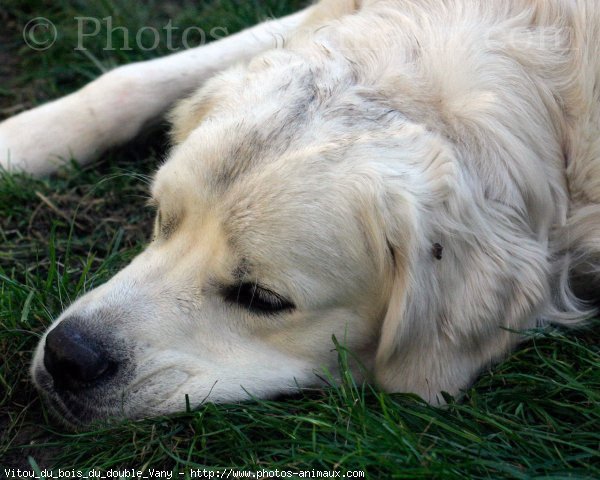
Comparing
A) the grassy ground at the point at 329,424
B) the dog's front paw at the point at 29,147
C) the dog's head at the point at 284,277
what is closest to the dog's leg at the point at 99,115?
the dog's front paw at the point at 29,147

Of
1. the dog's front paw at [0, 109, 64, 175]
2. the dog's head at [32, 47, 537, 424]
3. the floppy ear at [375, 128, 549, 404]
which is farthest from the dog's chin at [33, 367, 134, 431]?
the dog's front paw at [0, 109, 64, 175]

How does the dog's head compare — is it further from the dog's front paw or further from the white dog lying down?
the dog's front paw

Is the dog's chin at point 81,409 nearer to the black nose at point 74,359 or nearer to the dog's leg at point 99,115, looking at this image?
the black nose at point 74,359

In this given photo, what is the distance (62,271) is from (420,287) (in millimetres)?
1678

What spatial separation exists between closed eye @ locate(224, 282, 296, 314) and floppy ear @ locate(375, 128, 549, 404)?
367mm

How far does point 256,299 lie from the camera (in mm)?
2975

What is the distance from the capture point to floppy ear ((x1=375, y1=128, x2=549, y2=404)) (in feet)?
9.61

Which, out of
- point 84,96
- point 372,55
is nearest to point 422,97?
point 372,55

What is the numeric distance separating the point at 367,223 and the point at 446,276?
1.06ft

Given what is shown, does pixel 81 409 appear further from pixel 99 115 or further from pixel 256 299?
pixel 99 115

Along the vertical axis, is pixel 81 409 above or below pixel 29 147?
below

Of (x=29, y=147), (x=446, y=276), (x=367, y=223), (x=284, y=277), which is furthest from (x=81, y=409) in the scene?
(x=29, y=147)

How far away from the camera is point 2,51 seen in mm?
5586

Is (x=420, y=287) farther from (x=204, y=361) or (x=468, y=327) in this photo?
(x=204, y=361)
